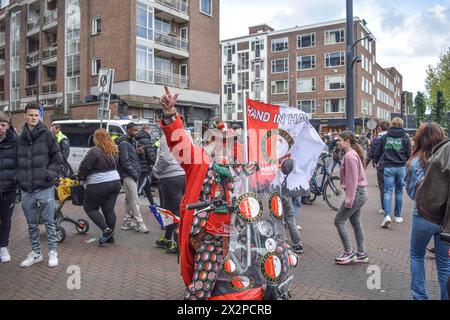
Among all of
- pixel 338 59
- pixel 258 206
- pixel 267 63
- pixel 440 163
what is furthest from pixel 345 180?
pixel 267 63

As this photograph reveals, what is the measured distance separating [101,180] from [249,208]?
363 cm

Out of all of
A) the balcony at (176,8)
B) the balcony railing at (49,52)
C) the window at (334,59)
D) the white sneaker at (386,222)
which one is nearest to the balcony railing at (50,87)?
the balcony railing at (49,52)

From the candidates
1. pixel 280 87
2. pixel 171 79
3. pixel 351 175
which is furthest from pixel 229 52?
pixel 351 175

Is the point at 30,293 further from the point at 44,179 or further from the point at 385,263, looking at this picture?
the point at 385,263

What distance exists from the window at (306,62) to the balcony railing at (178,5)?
86.7 feet

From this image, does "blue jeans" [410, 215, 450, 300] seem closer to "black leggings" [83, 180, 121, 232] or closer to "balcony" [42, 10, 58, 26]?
"black leggings" [83, 180, 121, 232]

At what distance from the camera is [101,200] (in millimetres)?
6082

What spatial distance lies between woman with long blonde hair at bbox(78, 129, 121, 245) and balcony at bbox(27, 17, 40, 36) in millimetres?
32314

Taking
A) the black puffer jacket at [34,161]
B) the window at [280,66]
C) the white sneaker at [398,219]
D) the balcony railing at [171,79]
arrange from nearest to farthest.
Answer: the black puffer jacket at [34,161]
the white sneaker at [398,219]
the balcony railing at [171,79]
the window at [280,66]

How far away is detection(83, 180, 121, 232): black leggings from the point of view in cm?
600

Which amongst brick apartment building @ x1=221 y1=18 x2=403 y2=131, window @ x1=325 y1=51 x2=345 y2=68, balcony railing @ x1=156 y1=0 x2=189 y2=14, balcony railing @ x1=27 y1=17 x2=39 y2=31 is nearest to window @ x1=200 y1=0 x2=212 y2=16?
balcony railing @ x1=156 y1=0 x2=189 y2=14

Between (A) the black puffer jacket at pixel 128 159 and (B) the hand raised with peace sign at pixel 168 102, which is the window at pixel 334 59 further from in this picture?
(B) the hand raised with peace sign at pixel 168 102

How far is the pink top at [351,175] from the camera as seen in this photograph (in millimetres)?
5172
